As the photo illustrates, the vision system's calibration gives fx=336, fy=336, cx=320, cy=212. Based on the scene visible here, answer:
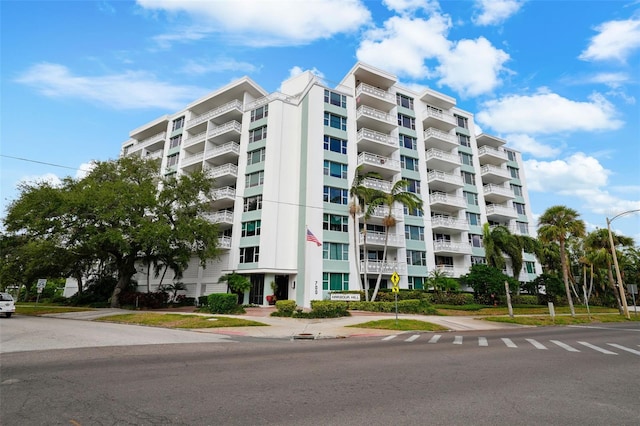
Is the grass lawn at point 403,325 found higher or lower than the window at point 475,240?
lower

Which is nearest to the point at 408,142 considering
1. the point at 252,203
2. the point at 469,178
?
the point at 469,178

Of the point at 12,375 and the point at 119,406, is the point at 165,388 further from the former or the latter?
the point at 12,375

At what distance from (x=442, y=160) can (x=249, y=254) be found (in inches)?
1042

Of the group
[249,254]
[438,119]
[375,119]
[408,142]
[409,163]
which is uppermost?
[438,119]

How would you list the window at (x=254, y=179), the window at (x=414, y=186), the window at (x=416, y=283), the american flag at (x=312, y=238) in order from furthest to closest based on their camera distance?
the window at (x=414, y=186), the window at (x=416, y=283), the window at (x=254, y=179), the american flag at (x=312, y=238)

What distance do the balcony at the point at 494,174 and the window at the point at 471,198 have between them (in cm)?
419

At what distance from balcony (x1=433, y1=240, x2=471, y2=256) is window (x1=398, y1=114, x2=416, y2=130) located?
15.0 metres

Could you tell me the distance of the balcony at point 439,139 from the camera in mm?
43219

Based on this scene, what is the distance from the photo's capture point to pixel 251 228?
3422cm

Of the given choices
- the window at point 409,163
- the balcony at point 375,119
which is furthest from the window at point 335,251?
the balcony at point 375,119

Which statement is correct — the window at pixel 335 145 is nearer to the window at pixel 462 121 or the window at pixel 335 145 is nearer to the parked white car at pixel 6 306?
the window at pixel 462 121

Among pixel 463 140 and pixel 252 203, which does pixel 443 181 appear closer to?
pixel 463 140

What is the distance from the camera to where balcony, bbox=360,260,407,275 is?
33.9 meters

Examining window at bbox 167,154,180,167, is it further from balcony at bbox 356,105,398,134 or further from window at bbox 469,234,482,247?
window at bbox 469,234,482,247
